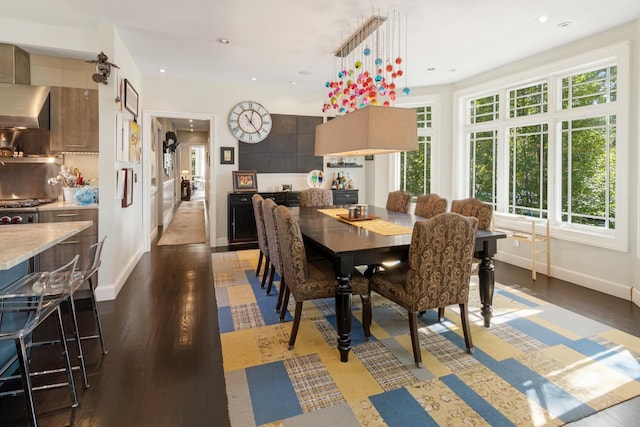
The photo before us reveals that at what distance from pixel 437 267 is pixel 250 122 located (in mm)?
4726

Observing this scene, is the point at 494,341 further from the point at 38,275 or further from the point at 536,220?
the point at 38,275

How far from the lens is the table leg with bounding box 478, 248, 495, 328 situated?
2770 millimetres

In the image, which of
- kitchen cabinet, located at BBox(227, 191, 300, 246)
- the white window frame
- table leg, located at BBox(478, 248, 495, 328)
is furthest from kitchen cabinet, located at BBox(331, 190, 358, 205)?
table leg, located at BBox(478, 248, 495, 328)

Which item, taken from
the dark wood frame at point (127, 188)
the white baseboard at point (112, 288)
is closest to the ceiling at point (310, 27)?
the dark wood frame at point (127, 188)

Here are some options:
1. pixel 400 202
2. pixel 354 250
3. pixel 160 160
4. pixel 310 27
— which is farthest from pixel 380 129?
pixel 160 160

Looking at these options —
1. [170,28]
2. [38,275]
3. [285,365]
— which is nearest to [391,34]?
[170,28]

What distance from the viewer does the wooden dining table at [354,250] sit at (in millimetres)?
2332

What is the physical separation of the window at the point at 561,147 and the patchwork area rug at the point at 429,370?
5.60ft

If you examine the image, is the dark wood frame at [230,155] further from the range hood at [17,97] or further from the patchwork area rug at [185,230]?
the range hood at [17,97]

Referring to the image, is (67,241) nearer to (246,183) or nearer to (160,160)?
(246,183)

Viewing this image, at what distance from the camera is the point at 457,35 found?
12.8 ft

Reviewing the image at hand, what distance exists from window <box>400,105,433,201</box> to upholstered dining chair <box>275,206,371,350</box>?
13.6 feet

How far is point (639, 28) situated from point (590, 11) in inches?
23.7

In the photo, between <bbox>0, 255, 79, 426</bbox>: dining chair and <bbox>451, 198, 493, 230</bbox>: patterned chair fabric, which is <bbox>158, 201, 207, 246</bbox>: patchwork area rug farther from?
<bbox>451, 198, 493, 230</bbox>: patterned chair fabric
